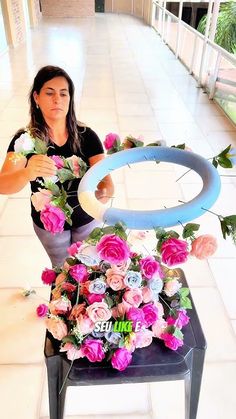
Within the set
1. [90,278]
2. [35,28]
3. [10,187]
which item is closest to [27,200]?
[10,187]

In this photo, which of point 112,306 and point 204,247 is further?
point 112,306

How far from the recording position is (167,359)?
100cm

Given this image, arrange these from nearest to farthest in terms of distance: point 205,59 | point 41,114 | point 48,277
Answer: point 48,277
point 41,114
point 205,59

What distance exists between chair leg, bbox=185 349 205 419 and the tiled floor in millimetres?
293

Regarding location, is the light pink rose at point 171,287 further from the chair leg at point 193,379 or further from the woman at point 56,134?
the woman at point 56,134

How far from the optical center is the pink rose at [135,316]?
918mm

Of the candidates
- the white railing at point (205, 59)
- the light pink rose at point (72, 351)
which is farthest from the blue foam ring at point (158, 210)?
the white railing at point (205, 59)

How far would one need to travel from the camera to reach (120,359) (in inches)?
36.6

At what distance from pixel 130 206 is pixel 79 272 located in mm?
1976

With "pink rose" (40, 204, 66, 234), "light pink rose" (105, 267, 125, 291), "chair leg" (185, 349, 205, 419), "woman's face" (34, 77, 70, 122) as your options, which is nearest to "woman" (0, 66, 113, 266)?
"woman's face" (34, 77, 70, 122)

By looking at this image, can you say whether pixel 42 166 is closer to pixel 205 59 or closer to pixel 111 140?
pixel 111 140

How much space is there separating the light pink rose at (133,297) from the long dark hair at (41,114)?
2.15ft

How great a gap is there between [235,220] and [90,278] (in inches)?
15.6

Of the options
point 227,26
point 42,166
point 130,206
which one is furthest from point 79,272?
point 227,26
